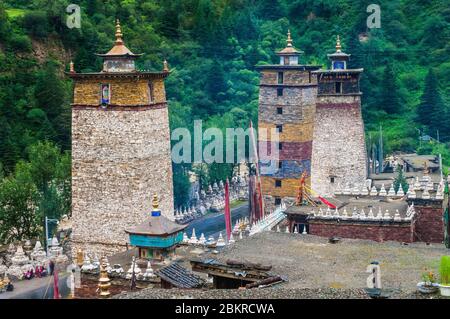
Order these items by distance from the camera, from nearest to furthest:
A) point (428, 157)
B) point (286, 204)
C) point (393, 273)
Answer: point (393, 273)
point (286, 204)
point (428, 157)

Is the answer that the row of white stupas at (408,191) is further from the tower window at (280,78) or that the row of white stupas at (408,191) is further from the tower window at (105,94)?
the tower window at (280,78)

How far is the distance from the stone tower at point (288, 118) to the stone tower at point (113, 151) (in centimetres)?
1700

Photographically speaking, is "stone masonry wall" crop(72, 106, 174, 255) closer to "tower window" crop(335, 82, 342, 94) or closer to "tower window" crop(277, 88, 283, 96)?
"tower window" crop(335, 82, 342, 94)

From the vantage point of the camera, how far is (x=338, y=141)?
150 feet

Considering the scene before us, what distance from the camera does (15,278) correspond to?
3731 centimetres

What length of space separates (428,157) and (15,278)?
3628cm

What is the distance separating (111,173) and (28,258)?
574 cm

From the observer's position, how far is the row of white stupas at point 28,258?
37.6m

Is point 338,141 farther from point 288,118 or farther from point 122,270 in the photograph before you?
point 122,270

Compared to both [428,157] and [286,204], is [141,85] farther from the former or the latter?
[428,157]

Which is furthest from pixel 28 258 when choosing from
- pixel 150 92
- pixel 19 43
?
pixel 19 43

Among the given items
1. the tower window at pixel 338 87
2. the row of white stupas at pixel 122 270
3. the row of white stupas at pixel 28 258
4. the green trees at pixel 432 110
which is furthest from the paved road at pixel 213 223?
the green trees at pixel 432 110
